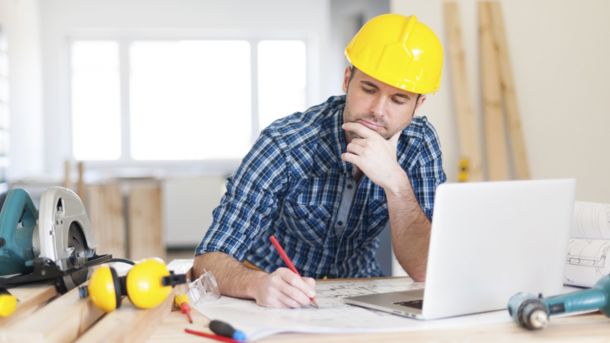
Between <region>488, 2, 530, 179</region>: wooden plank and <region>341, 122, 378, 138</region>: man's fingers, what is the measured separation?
1646 millimetres

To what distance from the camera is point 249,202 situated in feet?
5.83

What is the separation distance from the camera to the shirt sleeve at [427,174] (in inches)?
76.8

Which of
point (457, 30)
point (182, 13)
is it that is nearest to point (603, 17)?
point (457, 30)

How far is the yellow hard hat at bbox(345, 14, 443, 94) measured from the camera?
66.1 inches

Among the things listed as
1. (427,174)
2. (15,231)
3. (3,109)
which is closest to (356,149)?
(427,174)

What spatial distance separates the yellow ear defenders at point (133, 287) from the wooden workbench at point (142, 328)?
2 centimetres

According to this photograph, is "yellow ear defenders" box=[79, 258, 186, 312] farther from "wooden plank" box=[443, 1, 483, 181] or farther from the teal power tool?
"wooden plank" box=[443, 1, 483, 181]

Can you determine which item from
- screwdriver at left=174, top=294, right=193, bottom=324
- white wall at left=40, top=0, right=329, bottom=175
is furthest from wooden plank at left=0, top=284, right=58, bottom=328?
white wall at left=40, top=0, right=329, bottom=175

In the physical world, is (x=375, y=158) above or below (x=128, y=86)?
below

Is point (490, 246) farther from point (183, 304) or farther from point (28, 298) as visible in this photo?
point (28, 298)

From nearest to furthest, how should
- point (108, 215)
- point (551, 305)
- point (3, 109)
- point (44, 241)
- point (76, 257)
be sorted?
point (551, 305), point (44, 241), point (76, 257), point (3, 109), point (108, 215)

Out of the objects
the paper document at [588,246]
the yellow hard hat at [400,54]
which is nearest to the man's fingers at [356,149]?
the yellow hard hat at [400,54]

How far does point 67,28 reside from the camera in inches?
299

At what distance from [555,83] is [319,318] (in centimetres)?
230
